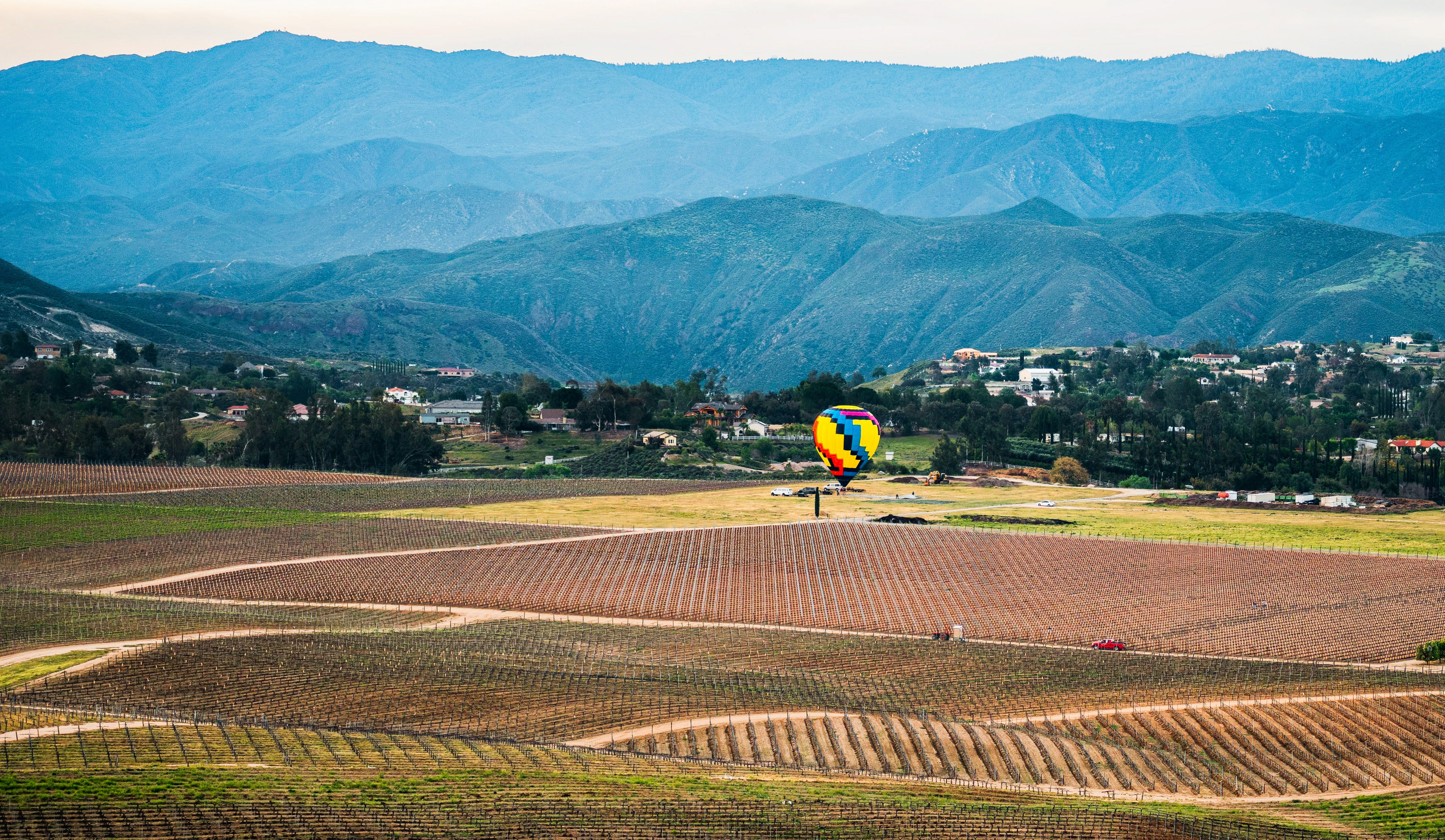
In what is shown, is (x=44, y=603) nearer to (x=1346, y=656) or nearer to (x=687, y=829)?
(x=687, y=829)

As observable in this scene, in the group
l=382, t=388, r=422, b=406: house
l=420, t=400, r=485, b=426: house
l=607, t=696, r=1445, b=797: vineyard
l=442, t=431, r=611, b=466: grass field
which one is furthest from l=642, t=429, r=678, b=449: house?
l=607, t=696, r=1445, b=797: vineyard

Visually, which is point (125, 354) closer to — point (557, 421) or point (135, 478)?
point (557, 421)

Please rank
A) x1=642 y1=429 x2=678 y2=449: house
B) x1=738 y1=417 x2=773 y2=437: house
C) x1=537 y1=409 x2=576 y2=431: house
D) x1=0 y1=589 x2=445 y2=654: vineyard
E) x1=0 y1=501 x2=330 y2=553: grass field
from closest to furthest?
x1=0 y1=589 x2=445 y2=654: vineyard
x1=0 y1=501 x2=330 y2=553: grass field
x1=642 y1=429 x2=678 y2=449: house
x1=738 y1=417 x2=773 y2=437: house
x1=537 y1=409 x2=576 y2=431: house

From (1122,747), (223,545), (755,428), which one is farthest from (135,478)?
(1122,747)

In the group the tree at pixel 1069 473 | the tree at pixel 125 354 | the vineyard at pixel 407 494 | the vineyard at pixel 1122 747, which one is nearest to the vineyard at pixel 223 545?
the vineyard at pixel 407 494

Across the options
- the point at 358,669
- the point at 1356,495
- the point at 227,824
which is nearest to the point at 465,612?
the point at 358,669

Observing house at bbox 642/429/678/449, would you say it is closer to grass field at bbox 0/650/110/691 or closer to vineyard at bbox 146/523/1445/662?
vineyard at bbox 146/523/1445/662
